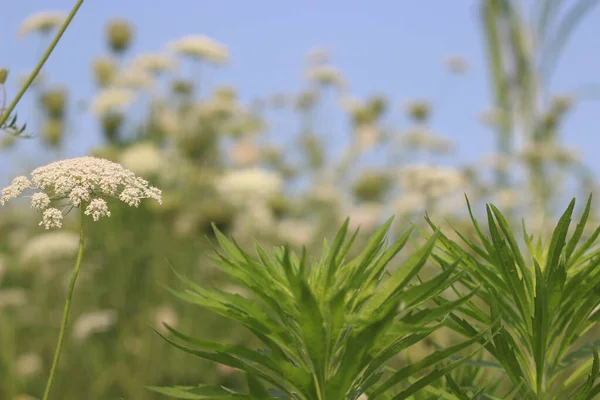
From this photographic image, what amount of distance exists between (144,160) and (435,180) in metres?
1.18

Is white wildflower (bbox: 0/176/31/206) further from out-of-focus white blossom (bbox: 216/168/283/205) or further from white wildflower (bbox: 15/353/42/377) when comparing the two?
out-of-focus white blossom (bbox: 216/168/283/205)

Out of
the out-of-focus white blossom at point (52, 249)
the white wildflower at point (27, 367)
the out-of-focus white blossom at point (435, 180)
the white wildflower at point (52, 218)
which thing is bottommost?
the white wildflower at point (52, 218)

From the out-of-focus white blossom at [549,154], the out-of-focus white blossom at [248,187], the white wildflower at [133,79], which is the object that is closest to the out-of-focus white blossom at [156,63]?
the white wildflower at [133,79]

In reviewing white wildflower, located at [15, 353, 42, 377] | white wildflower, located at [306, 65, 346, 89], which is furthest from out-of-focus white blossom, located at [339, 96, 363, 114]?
white wildflower, located at [15, 353, 42, 377]

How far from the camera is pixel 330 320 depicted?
1.06 ft

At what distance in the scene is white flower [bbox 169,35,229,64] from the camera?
11.1 ft

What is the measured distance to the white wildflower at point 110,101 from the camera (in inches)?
130

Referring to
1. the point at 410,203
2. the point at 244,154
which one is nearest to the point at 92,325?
the point at 244,154

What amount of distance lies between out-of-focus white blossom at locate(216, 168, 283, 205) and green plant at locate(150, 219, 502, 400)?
249cm

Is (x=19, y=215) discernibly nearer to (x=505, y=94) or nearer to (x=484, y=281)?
(x=505, y=94)

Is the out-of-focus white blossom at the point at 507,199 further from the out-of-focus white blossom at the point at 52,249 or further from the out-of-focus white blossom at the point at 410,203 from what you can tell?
the out-of-focus white blossom at the point at 52,249

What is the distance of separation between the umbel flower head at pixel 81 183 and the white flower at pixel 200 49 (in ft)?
9.85

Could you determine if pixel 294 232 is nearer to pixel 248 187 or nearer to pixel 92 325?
pixel 248 187

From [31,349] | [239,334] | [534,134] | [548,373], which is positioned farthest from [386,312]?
[534,134]
